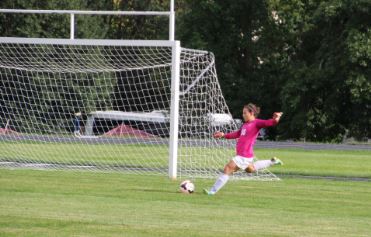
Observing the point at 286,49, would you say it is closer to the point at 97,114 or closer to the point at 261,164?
the point at 97,114

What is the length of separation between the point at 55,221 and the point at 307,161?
19908 mm

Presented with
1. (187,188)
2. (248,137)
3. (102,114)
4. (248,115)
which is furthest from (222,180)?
(102,114)

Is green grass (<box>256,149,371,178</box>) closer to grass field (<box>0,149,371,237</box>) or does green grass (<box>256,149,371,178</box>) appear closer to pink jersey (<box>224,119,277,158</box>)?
grass field (<box>0,149,371,237</box>)

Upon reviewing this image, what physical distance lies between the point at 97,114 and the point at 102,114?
172 cm

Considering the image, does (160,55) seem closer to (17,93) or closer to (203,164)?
(17,93)

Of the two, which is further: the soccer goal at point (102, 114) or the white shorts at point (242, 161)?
the soccer goal at point (102, 114)

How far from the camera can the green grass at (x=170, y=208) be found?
41.9ft

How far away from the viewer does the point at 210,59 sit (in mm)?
25047

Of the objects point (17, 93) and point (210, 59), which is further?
point (17, 93)

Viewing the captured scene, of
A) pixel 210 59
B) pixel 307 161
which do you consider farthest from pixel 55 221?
pixel 307 161

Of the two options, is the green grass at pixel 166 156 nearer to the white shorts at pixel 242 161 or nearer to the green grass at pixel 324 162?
the green grass at pixel 324 162

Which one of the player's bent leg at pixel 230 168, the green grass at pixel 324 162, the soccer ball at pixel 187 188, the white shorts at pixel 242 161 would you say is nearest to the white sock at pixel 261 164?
the white shorts at pixel 242 161

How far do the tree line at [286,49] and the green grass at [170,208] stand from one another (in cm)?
2963

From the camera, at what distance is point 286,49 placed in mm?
57469
